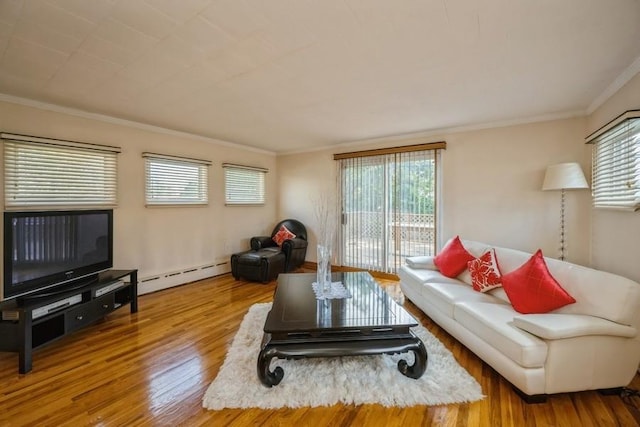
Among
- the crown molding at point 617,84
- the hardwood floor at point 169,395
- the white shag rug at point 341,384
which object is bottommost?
the hardwood floor at point 169,395

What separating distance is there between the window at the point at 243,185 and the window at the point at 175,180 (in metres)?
0.43

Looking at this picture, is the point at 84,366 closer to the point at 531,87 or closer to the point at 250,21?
the point at 250,21

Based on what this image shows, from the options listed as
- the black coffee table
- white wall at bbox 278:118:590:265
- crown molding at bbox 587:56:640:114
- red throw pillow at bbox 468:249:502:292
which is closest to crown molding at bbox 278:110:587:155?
white wall at bbox 278:118:590:265

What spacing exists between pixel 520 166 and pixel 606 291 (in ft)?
6.95

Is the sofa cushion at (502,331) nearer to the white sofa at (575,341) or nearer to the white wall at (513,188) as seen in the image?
the white sofa at (575,341)

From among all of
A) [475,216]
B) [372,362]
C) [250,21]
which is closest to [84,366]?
[372,362]

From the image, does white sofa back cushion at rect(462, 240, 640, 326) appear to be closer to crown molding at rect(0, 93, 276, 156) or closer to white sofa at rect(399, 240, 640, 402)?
white sofa at rect(399, 240, 640, 402)

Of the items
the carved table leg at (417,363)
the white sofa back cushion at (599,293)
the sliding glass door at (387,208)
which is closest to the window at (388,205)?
the sliding glass door at (387,208)

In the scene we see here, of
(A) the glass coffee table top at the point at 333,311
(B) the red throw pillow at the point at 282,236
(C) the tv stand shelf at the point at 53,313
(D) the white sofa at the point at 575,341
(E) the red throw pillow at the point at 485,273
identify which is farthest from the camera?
(B) the red throw pillow at the point at 282,236

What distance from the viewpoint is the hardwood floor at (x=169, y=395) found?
151 centimetres

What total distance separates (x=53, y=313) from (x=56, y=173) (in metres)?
1.68

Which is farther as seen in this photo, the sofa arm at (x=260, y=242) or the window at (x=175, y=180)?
the sofa arm at (x=260, y=242)

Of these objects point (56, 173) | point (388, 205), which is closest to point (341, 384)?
point (388, 205)

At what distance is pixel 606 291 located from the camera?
5.69ft
